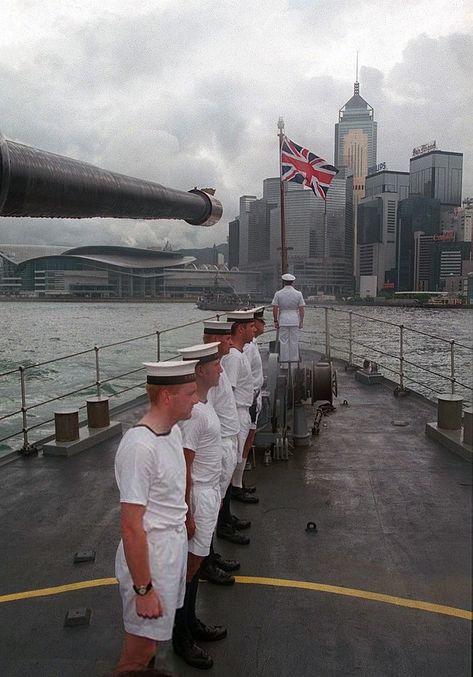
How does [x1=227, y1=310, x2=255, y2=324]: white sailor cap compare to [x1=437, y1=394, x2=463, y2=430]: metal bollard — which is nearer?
[x1=227, y1=310, x2=255, y2=324]: white sailor cap

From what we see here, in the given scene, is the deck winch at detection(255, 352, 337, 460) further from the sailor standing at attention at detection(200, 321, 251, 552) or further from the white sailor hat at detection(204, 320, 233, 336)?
the white sailor hat at detection(204, 320, 233, 336)

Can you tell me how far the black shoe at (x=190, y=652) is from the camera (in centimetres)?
271

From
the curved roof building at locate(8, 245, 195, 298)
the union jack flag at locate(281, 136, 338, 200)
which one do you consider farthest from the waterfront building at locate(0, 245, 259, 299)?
the union jack flag at locate(281, 136, 338, 200)

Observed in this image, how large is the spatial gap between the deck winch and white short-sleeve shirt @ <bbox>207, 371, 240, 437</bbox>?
2259mm

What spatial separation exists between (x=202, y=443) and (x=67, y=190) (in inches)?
60.6

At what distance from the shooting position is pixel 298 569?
3.60 metres

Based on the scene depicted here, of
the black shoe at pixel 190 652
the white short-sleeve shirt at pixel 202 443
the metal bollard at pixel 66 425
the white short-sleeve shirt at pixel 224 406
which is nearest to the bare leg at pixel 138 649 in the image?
the black shoe at pixel 190 652

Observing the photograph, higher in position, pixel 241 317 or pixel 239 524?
pixel 241 317

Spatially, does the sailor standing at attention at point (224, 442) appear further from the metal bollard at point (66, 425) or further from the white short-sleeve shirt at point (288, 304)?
the white short-sleeve shirt at point (288, 304)

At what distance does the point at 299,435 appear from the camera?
6453mm

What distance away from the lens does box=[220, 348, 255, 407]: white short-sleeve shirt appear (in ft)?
13.9

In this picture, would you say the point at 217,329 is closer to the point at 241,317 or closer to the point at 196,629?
the point at 241,317

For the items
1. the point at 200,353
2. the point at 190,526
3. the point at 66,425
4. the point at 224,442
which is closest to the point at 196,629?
the point at 190,526

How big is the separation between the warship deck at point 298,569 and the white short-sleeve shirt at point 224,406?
34.6 inches
